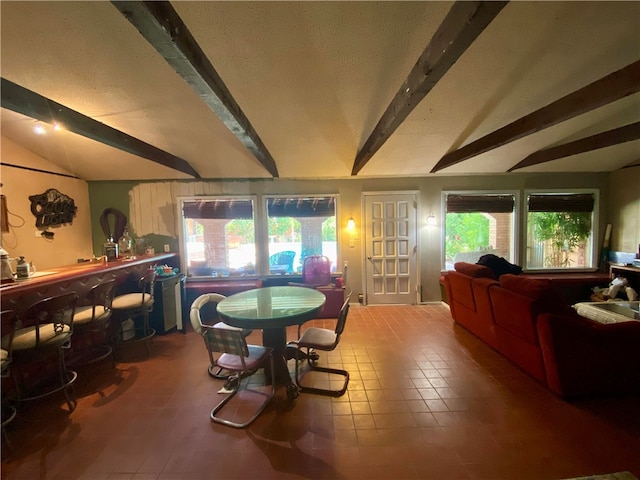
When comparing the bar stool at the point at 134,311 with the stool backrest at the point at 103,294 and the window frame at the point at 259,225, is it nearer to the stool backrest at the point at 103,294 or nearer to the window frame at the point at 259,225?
the stool backrest at the point at 103,294

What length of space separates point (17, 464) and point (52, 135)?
3.36m

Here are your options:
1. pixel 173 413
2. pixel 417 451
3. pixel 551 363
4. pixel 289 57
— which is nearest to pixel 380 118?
pixel 289 57

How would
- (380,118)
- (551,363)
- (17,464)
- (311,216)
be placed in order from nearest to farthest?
(17,464) < (551,363) < (380,118) < (311,216)

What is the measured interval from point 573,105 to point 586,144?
1.63 m

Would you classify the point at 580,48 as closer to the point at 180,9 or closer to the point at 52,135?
the point at 180,9

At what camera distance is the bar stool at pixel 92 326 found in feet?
8.21

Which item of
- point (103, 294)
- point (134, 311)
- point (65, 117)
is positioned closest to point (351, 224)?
point (134, 311)

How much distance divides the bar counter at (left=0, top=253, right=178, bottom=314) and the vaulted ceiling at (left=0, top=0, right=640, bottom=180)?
1.40 m

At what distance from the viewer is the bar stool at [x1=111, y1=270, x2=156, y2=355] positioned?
3026 mm

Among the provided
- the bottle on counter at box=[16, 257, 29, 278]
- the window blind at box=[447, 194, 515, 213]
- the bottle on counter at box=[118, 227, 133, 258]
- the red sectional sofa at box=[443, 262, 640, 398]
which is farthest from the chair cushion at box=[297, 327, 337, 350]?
the window blind at box=[447, 194, 515, 213]

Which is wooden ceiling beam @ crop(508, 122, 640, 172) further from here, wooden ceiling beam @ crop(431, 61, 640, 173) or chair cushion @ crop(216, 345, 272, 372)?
chair cushion @ crop(216, 345, 272, 372)

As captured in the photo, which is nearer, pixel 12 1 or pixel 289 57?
pixel 12 1

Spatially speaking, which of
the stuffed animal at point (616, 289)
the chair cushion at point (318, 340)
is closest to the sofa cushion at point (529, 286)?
the chair cushion at point (318, 340)

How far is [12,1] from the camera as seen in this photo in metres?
1.55
